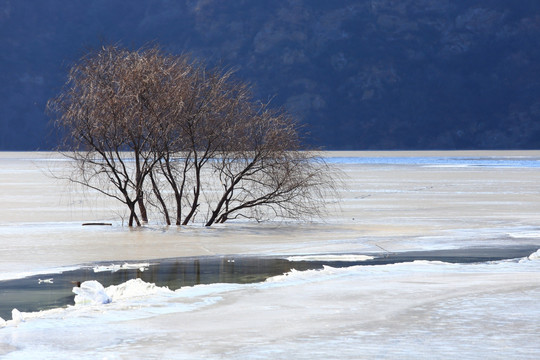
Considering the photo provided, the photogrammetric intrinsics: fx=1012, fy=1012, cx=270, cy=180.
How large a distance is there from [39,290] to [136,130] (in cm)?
897

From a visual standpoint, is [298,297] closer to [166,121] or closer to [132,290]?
[132,290]

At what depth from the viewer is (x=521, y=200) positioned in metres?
29.7

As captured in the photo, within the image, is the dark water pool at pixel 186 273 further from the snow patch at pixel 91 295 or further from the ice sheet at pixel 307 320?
the ice sheet at pixel 307 320

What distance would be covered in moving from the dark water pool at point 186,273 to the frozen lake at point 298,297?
25 centimetres

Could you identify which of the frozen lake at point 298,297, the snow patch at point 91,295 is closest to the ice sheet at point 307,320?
the frozen lake at point 298,297

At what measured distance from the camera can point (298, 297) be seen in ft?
36.9

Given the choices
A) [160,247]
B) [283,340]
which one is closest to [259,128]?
[160,247]

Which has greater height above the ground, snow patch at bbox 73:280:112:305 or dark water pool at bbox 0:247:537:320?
dark water pool at bbox 0:247:537:320

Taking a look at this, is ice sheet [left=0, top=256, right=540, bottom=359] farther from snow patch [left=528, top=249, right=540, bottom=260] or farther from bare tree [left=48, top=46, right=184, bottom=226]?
bare tree [left=48, top=46, right=184, bottom=226]

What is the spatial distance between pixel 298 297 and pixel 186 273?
10.3 feet

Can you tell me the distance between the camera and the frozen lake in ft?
27.9

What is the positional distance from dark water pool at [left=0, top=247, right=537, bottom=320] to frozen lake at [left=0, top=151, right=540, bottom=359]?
0.82 feet

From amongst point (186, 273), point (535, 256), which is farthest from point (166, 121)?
point (535, 256)

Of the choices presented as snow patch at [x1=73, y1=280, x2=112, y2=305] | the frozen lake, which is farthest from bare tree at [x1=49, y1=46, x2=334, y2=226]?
snow patch at [x1=73, y1=280, x2=112, y2=305]
